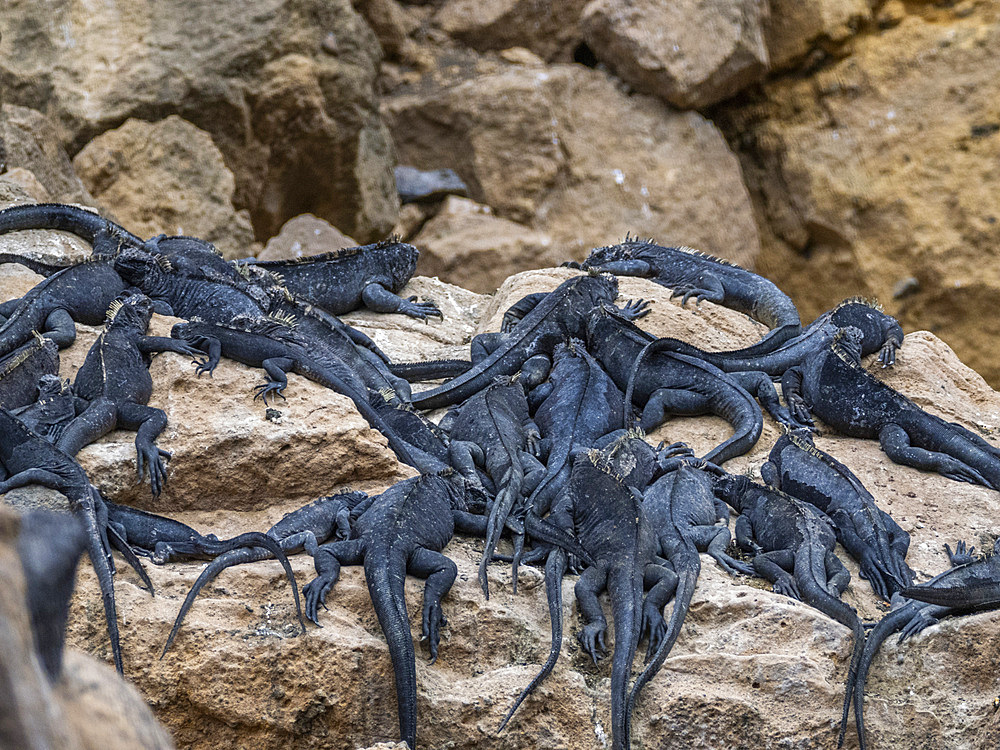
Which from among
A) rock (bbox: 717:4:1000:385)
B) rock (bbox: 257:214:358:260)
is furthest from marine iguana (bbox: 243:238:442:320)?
rock (bbox: 717:4:1000:385)

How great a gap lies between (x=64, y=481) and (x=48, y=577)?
2.79 meters

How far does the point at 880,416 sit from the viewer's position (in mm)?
6141

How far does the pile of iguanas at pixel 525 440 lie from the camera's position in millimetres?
4258

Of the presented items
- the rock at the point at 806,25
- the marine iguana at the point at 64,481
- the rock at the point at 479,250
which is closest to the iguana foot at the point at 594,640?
the marine iguana at the point at 64,481

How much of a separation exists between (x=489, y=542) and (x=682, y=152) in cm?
1103

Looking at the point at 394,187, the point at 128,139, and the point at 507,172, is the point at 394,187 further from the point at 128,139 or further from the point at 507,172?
the point at 128,139

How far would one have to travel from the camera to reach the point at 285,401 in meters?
5.23

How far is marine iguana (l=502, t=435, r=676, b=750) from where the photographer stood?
4020 millimetres

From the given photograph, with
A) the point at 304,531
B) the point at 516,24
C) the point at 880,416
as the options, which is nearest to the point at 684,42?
the point at 516,24

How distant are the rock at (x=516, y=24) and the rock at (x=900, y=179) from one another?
3.54 m

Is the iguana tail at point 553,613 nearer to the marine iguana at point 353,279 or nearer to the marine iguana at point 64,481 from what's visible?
the marine iguana at point 64,481

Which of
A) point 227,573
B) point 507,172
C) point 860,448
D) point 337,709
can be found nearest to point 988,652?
point 860,448

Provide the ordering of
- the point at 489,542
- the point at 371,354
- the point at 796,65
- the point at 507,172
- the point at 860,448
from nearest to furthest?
the point at 489,542 < the point at 860,448 < the point at 371,354 < the point at 507,172 < the point at 796,65

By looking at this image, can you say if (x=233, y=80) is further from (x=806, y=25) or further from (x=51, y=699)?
(x=51, y=699)
